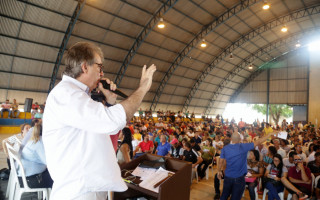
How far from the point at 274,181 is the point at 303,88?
80.8 ft

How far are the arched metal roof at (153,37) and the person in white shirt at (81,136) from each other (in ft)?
40.9

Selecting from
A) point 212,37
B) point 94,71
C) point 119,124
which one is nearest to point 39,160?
point 94,71

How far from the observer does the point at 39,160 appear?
3.29m

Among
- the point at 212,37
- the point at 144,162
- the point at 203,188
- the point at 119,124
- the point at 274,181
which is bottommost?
the point at 203,188

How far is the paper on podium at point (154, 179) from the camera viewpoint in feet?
5.06

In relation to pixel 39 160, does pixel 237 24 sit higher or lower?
higher

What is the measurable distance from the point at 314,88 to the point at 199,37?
15289 millimetres

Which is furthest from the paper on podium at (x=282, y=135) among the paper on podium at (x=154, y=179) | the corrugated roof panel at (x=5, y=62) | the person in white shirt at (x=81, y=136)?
the corrugated roof panel at (x=5, y=62)

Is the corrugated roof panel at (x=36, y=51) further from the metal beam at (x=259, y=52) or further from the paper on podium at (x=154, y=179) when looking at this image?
the metal beam at (x=259, y=52)

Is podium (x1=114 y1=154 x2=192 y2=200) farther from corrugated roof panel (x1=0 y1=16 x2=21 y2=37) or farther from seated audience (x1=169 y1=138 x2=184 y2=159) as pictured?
corrugated roof panel (x1=0 y1=16 x2=21 y2=37)

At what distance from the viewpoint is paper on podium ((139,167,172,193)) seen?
1542 millimetres

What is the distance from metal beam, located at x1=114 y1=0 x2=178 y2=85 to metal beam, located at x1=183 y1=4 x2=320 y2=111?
378 inches

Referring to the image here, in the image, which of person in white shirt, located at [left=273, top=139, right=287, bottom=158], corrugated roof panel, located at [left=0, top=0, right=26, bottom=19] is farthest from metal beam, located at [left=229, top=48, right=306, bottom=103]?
corrugated roof panel, located at [left=0, top=0, right=26, bottom=19]

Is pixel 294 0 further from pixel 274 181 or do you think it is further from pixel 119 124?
pixel 119 124
